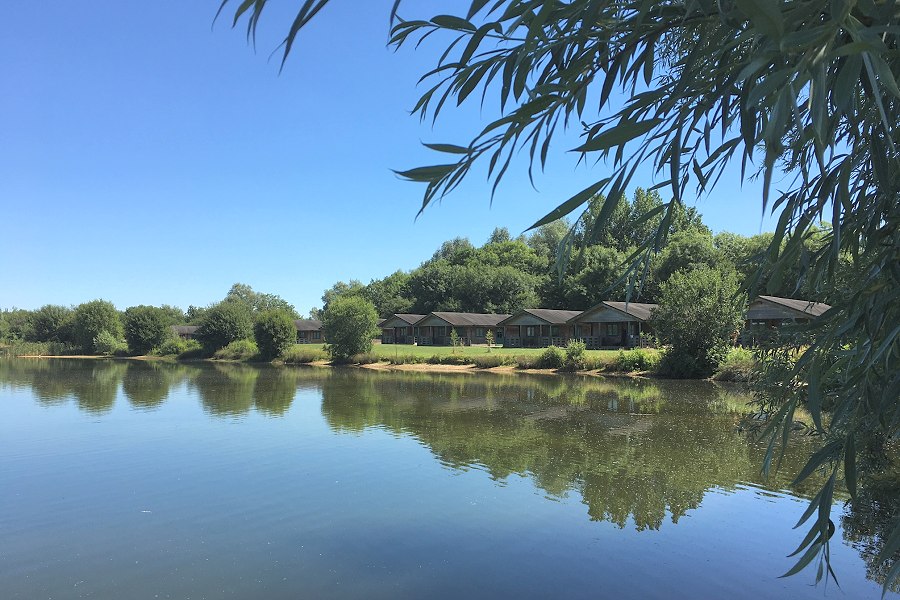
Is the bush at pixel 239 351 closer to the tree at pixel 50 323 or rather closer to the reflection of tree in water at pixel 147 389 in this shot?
the reflection of tree in water at pixel 147 389

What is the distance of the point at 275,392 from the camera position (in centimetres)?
2752

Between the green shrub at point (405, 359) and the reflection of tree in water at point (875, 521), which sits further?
the green shrub at point (405, 359)

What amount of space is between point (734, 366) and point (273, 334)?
40.5m

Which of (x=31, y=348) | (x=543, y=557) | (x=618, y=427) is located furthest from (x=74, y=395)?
(x=31, y=348)

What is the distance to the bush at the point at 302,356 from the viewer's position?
5216 cm

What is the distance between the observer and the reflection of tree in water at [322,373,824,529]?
1036 centimetres

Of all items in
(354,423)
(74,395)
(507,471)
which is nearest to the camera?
(507,471)

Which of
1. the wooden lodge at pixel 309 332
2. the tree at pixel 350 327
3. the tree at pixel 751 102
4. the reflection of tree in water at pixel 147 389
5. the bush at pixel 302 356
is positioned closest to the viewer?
the tree at pixel 751 102

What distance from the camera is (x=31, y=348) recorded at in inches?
2872

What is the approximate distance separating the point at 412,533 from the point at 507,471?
3.77 meters

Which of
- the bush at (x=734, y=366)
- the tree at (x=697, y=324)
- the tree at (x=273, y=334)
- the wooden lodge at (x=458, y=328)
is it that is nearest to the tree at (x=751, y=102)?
the bush at (x=734, y=366)

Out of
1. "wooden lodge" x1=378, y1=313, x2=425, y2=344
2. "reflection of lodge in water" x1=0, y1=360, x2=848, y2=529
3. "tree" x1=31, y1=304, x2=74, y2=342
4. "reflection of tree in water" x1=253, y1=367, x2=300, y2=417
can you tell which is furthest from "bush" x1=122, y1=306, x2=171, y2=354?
"reflection of tree in water" x1=253, y1=367, x2=300, y2=417

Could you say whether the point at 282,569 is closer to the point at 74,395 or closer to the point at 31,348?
the point at 74,395

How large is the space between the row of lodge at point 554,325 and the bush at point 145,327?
84.8 feet
